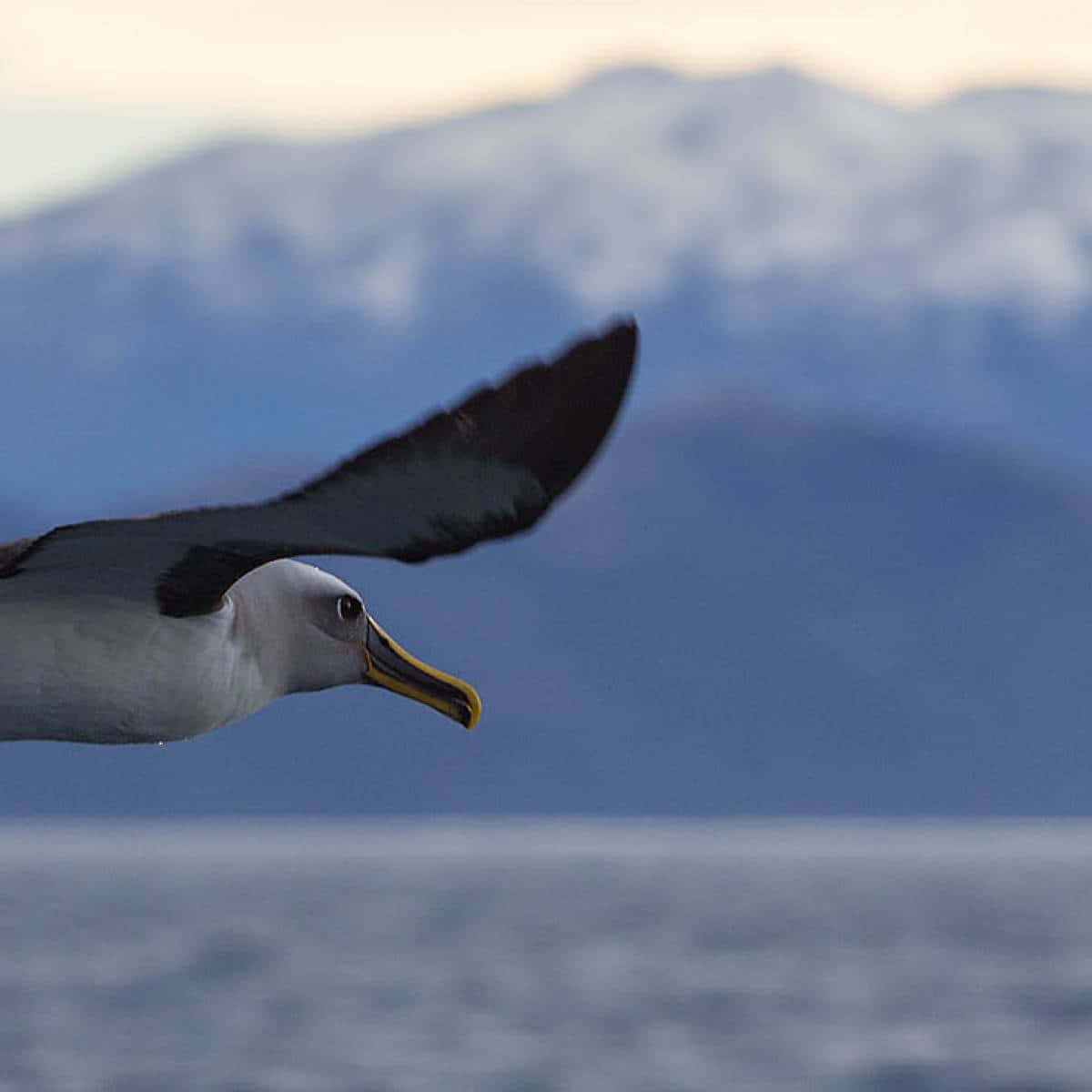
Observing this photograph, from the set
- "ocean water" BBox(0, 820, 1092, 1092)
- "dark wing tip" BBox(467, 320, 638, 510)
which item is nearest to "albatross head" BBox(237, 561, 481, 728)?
"dark wing tip" BBox(467, 320, 638, 510)

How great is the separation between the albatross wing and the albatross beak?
1.37 m

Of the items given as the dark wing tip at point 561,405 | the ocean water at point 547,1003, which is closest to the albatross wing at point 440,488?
the dark wing tip at point 561,405

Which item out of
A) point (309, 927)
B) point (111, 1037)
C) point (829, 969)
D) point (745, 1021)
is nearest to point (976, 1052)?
point (745, 1021)

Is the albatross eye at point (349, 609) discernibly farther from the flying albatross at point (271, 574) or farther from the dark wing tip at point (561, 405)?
the dark wing tip at point (561, 405)

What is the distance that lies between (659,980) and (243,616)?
4692 inches

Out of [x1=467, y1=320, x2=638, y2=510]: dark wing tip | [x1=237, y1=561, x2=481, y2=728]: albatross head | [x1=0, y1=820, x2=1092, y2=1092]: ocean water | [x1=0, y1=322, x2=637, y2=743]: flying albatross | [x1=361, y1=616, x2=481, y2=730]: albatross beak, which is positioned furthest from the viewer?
[x1=0, y1=820, x2=1092, y2=1092]: ocean water

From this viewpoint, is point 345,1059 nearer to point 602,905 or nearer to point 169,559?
point 169,559

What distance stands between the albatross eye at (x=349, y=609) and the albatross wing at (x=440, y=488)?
1168 mm

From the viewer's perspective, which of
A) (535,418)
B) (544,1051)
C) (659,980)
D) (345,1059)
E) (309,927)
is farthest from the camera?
(309,927)

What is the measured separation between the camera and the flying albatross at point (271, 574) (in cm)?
827

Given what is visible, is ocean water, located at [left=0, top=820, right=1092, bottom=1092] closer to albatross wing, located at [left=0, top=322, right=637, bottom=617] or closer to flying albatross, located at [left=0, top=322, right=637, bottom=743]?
flying albatross, located at [left=0, top=322, right=637, bottom=743]

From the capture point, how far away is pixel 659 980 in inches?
5039

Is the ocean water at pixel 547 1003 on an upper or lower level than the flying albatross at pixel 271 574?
upper

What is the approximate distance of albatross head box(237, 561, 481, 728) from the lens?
1060 centimetres
